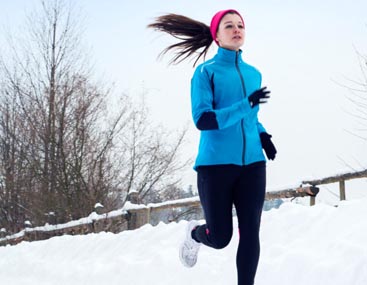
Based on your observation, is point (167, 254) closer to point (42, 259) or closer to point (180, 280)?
point (180, 280)

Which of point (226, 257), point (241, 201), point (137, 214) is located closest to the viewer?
point (241, 201)

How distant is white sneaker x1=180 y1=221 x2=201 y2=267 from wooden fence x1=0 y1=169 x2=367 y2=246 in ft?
10.1

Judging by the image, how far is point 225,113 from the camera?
2.91 metres

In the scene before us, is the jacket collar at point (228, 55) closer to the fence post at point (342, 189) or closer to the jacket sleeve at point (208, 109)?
the jacket sleeve at point (208, 109)

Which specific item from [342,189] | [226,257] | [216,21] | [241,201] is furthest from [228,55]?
[342,189]

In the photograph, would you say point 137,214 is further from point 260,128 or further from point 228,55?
point 228,55

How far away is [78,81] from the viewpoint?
1515 cm

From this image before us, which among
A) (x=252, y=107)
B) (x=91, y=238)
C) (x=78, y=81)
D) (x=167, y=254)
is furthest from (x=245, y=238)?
(x=78, y=81)

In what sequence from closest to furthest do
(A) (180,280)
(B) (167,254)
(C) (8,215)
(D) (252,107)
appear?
1. (D) (252,107)
2. (A) (180,280)
3. (B) (167,254)
4. (C) (8,215)

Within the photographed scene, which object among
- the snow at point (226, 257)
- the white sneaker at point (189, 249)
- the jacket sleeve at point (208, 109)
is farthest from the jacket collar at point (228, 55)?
the snow at point (226, 257)

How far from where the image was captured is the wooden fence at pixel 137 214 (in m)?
6.60

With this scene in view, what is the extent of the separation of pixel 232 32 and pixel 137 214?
5.70 metres

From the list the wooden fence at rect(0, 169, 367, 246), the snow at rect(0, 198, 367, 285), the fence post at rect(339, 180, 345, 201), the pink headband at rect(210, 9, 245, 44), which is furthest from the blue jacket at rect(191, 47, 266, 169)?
the fence post at rect(339, 180, 345, 201)

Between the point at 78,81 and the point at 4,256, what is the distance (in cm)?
787
